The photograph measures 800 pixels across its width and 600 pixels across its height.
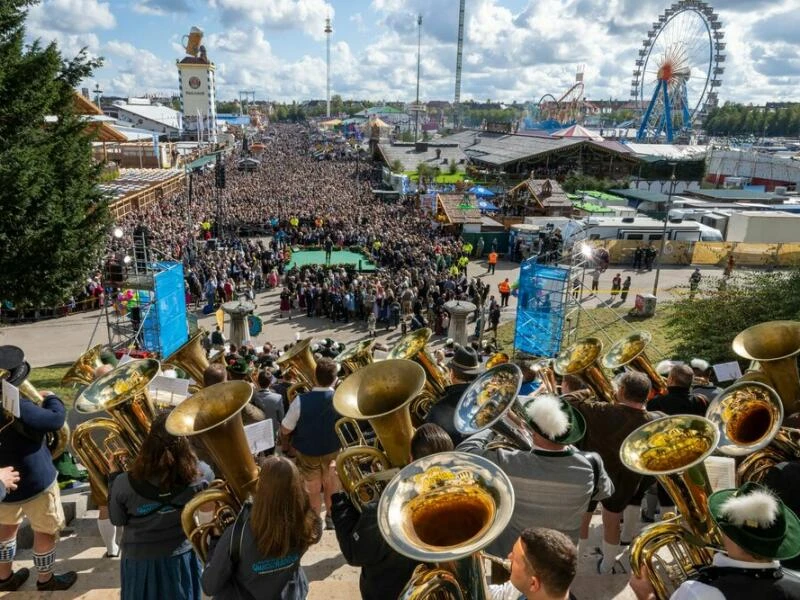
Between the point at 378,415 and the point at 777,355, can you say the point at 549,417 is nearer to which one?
the point at 378,415

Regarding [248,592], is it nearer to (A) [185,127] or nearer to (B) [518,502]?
(B) [518,502]

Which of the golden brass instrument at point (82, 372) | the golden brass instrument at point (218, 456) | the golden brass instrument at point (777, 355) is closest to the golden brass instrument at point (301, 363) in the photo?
the golden brass instrument at point (82, 372)

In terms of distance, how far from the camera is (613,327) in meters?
16.3

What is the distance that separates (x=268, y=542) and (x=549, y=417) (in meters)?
1.62

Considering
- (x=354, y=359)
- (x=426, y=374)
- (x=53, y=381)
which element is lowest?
(x=53, y=381)

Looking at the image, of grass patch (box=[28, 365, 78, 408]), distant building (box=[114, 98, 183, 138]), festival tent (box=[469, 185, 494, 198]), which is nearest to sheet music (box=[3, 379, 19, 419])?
grass patch (box=[28, 365, 78, 408])

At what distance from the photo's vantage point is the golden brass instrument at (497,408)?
134 inches

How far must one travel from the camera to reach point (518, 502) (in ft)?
10.2

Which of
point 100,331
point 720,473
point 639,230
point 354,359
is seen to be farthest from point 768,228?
point 100,331

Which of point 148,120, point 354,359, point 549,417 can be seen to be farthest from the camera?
point 148,120

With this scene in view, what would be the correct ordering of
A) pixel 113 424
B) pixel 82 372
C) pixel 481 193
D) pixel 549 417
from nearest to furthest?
pixel 549 417, pixel 113 424, pixel 82 372, pixel 481 193

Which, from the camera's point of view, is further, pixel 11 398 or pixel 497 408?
pixel 497 408

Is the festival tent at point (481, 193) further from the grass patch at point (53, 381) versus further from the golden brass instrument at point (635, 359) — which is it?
the golden brass instrument at point (635, 359)

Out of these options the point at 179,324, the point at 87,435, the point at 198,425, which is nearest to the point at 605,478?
the point at 198,425
